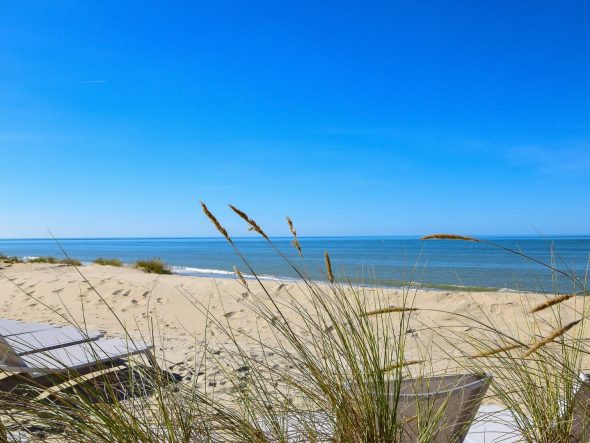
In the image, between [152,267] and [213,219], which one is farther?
[152,267]

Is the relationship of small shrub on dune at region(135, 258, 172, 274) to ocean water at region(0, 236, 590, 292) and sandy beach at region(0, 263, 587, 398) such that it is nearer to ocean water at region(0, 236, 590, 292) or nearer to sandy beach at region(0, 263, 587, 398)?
ocean water at region(0, 236, 590, 292)

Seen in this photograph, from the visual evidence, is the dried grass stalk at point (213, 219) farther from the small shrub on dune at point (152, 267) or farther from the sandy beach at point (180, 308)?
the small shrub on dune at point (152, 267)

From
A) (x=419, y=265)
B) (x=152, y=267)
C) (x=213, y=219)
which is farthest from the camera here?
(x=419, y=265)

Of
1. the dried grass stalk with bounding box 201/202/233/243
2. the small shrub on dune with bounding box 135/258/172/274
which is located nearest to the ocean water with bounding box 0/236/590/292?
the dried grass stalk with bounding box 201/202/233/243

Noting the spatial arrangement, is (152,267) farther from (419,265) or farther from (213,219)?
(213,219)

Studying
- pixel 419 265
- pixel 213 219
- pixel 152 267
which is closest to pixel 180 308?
pixel 213 219

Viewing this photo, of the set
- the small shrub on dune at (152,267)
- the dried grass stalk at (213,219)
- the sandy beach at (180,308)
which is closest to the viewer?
the dried grass stalk at (213,219)

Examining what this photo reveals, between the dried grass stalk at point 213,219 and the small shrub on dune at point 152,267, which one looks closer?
the dried grass stalk at point 213,219

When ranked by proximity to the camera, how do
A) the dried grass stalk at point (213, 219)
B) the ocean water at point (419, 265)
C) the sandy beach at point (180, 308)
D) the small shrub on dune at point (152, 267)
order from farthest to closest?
1. the small shrub on dune at point (152, 267)
2. the sandy beach at point (180, 308)
3. the ocean water at point (419, 265)
4. the dried grass stalk at point (213, 219)

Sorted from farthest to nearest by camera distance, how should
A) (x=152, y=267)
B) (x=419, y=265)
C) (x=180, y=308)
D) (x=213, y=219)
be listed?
(x=419, y=265) < (x=152, y=267) < (x=180, y=308) < (x=213, y=219)

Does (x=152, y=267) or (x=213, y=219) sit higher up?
(x=213, y=219)

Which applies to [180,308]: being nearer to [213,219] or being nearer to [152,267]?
[213,219]

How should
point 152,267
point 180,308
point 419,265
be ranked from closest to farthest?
point 180,308 < point 152,267 < point 419,265

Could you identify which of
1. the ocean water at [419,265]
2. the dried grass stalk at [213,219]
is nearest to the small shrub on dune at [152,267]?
the ocean water at [419,265]
